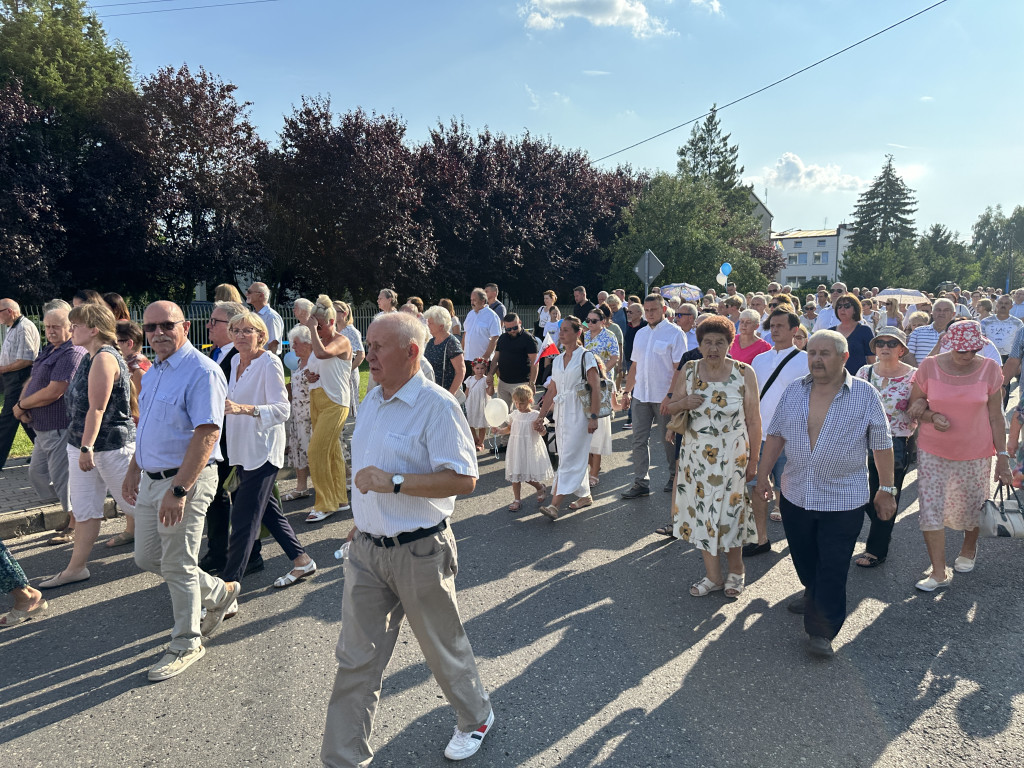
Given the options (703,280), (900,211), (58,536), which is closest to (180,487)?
(58,536)

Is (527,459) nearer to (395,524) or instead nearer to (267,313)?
(267,313)

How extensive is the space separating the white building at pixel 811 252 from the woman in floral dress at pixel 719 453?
102212 mm

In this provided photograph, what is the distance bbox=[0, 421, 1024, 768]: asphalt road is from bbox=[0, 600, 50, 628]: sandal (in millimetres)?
136

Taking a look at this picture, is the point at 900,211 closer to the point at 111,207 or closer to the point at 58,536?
the point at 111,207

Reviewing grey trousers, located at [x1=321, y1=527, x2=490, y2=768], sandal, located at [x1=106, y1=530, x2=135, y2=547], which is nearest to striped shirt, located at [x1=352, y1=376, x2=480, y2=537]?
grey trousers, located at [x1=321, y1=527, x2=490, y2=768]

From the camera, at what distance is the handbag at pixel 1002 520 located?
4570 mm

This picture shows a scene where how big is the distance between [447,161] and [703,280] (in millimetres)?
13518

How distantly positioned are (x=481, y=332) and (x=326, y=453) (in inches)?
165

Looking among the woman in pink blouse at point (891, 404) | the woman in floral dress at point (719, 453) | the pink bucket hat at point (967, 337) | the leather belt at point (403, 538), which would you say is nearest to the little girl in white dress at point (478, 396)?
the woman in floral dress at point (719, 453)

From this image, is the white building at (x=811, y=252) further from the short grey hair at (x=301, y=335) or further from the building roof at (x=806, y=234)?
the short grey hair at (x=301, y=335)

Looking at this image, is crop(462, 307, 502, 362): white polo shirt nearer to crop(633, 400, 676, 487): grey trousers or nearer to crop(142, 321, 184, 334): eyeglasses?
crop(633, 400, 676, 487): grey trousers

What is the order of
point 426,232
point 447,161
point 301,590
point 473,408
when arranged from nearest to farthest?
1. point 301,590
2. point 473,408
3. point 426,232
4. point 447,161

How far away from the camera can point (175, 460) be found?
3672 millimetres

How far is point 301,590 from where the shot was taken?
15.4 ft
